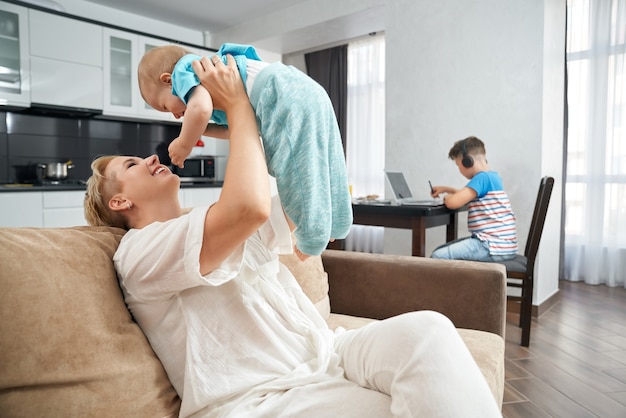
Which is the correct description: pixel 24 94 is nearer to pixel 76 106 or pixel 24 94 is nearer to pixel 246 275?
pixel 76 106

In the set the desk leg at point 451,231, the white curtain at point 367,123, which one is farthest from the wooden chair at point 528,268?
the white curtain at point 367,123

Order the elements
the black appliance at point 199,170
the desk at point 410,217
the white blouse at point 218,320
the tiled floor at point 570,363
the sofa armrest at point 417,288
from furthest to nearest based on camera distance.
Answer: the black appliance at point 199,170, the desk at point 410,217, the tiled floor at point 570,363, the sofa armrest at point 417,288, the white blouse at point 218,320

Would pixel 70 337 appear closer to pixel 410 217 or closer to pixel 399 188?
pixel 410 217

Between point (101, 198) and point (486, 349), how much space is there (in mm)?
1223

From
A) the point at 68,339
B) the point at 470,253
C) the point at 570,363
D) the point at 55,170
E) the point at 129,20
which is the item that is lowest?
the point at 570,363

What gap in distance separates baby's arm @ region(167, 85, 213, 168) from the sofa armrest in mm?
1078

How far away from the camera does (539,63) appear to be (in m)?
3.24

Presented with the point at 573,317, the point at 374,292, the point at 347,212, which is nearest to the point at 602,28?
the point at 573,317

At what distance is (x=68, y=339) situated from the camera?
0.88m

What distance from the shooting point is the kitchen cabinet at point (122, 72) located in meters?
4.36

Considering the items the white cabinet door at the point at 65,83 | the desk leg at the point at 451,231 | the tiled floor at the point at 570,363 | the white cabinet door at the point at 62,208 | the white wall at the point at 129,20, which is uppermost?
the white wall at the point at 129,20

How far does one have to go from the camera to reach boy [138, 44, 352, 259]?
894 millimetres

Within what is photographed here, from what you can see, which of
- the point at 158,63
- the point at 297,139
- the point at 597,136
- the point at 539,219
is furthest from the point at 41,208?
the point at 597,136

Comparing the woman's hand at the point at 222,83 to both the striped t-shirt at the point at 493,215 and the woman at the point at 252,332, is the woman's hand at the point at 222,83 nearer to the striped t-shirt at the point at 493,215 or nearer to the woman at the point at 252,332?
the woman at the point at 252,332
